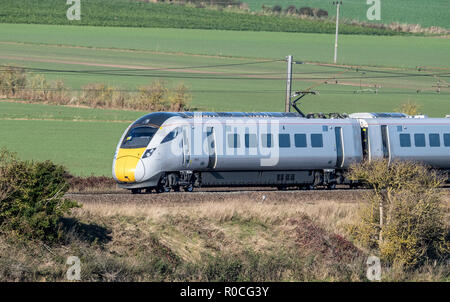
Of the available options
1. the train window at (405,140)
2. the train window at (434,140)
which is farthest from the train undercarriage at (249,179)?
the train window at (434,140)

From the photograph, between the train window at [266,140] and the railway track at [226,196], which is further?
the train window at [266,140]

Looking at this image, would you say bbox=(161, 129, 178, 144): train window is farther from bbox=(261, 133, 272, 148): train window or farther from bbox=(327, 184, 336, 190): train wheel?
bbox=(327, 184, 336, 190): train wheel

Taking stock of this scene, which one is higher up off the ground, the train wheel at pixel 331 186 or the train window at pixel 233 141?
the train window at pixel 233 141

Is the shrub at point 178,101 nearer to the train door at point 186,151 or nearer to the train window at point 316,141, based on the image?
the train window at point 316,141

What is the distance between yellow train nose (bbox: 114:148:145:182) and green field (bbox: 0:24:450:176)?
10004mm

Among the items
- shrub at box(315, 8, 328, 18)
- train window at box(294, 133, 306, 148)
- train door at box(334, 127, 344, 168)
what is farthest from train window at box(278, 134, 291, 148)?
shrub at box(315, 8, 328, 18)

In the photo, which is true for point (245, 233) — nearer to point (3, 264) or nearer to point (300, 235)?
point (300, 235)

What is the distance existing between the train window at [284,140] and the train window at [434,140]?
23.6 ft

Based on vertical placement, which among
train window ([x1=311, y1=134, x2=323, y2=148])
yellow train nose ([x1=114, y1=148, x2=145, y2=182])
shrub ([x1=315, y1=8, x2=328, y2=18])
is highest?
shrub ([x1=315, y1=8, x2=328, y2=18])

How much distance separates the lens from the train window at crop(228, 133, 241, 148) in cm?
3441

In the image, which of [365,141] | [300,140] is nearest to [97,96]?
[365,141]

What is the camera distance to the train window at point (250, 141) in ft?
114

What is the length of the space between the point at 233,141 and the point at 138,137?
3.92 m

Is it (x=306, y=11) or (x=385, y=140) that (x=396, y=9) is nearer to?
(x=306, y=11)
